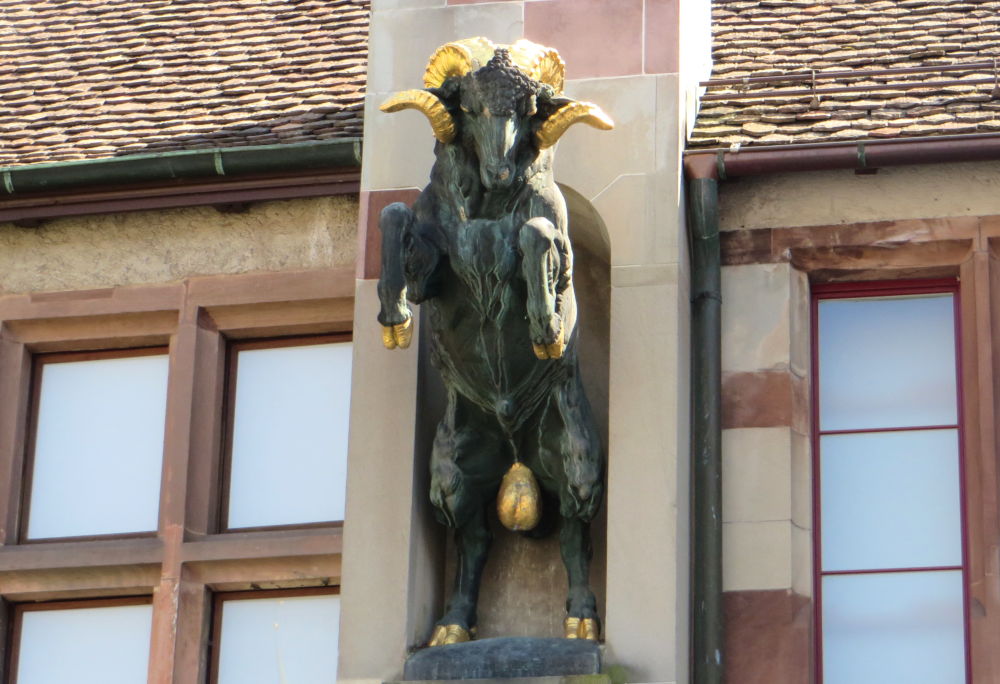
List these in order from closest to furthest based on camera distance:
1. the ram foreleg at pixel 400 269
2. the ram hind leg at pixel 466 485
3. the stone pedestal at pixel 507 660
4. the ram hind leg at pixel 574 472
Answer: the stone pedestal at pixel 507 660 → the ram foreleg at pixel 400 269 → the ram hind leg at pixel 574 472 → the ram hind leg at pixel 466 485

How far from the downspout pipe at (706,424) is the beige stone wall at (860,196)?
0.21m

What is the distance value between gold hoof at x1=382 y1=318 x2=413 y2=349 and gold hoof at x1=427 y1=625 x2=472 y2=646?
113 cm

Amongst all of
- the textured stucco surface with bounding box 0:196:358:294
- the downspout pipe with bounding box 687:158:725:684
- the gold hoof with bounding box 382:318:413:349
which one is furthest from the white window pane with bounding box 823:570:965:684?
the textured stucco surface with bounding box 0:196:358:294

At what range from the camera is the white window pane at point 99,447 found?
13156mm

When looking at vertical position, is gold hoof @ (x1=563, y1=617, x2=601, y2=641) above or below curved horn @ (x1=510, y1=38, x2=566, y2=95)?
below

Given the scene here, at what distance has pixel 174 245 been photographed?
13430 mm

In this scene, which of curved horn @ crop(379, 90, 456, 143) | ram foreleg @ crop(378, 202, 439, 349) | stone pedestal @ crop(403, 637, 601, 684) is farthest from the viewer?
curved horn @ crop(379, 90, 456, 143)

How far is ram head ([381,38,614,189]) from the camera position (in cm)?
1146

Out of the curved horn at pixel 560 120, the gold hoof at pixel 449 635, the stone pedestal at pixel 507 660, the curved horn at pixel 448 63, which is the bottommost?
the stone pedestal at pixel 507 660

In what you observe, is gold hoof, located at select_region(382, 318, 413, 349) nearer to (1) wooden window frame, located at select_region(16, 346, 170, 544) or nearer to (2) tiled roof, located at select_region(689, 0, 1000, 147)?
(2) tiled roof, located at select_region(689, 0, 1000, 147)

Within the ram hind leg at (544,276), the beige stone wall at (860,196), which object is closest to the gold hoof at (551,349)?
the ram hind leg at (544,276)

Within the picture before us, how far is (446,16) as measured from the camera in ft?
41.7

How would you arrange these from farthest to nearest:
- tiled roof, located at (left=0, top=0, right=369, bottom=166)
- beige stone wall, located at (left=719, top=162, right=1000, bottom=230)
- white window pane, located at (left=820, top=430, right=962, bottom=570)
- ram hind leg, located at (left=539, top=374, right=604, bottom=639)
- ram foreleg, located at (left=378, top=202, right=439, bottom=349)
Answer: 1. tiled roof, located at (left=0, top=0, right=369, bottom=166)
2. beige stone wall, located at (left=719, top=162, right=1000, bottom=230)
3. white window pane, located at (left=820, top=430, right=962, bottom=570)
4. ram hind leg, located at (left=539, top=374, right=604, bottom=639)
5. ram foreleg, located at (left=378, top=202, right=439, bottom=349)

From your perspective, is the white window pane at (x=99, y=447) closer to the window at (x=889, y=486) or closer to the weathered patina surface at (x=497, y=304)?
Result: the weathered patina surface at (x=497, y=304)
